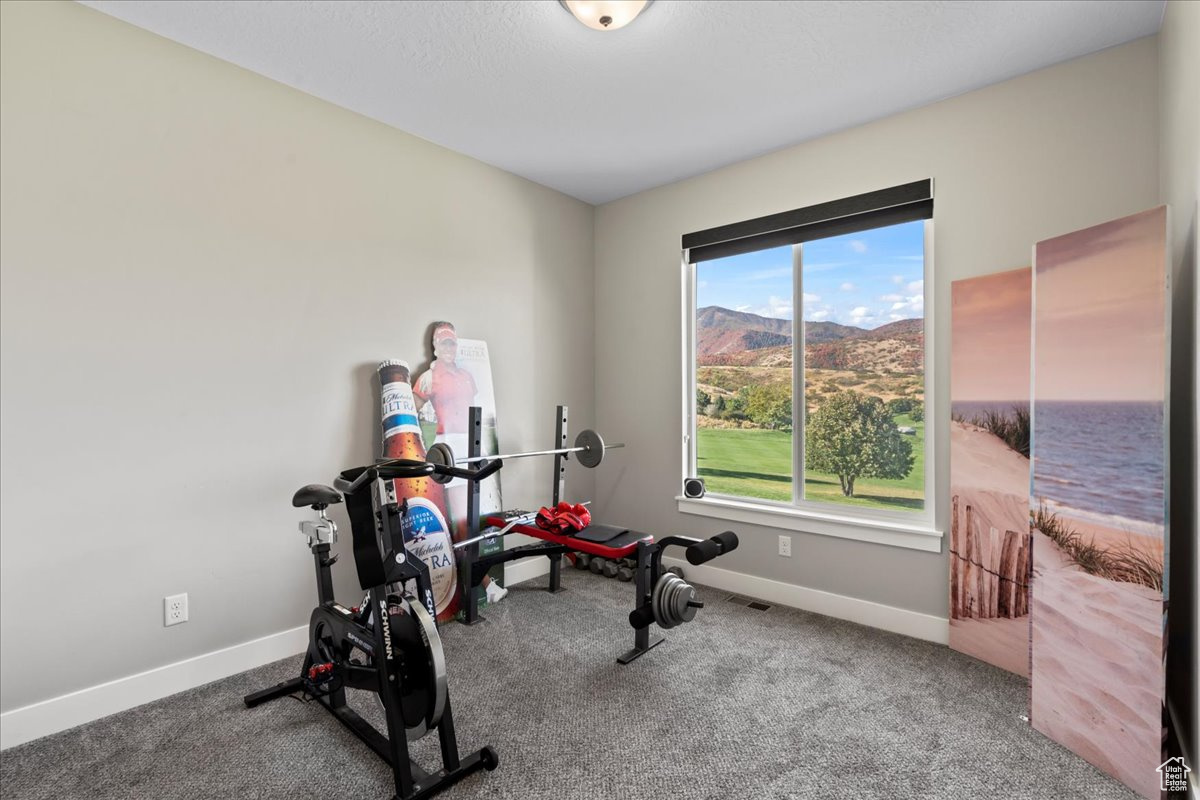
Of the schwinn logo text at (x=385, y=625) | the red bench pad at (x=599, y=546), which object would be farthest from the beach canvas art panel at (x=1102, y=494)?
the schwinn logo text at (x=385, y=625)

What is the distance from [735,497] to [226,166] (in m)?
3.27

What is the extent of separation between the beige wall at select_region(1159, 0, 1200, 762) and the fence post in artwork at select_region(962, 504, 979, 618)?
2.16 feet

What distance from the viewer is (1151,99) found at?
2.30 meters

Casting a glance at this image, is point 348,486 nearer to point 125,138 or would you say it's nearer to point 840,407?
point 125,138

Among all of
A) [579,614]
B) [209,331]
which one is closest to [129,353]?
[209,331]

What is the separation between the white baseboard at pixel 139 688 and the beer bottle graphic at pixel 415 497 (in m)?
0.65

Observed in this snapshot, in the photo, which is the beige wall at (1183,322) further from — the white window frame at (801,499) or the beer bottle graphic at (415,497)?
the beer bottle graphic at (415,497)

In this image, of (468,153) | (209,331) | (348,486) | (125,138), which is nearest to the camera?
(348,486)

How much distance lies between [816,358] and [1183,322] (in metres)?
1.59

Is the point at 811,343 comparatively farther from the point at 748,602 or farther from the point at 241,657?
the point at 241,657

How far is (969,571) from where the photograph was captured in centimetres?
267

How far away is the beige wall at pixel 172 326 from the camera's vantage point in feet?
6.69

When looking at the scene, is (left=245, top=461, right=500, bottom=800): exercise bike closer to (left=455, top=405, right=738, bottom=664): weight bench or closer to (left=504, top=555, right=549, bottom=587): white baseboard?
(left=455, top=405, right=738, bottom=664): weight bench

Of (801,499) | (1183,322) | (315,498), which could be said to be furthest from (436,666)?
(1183,322)
